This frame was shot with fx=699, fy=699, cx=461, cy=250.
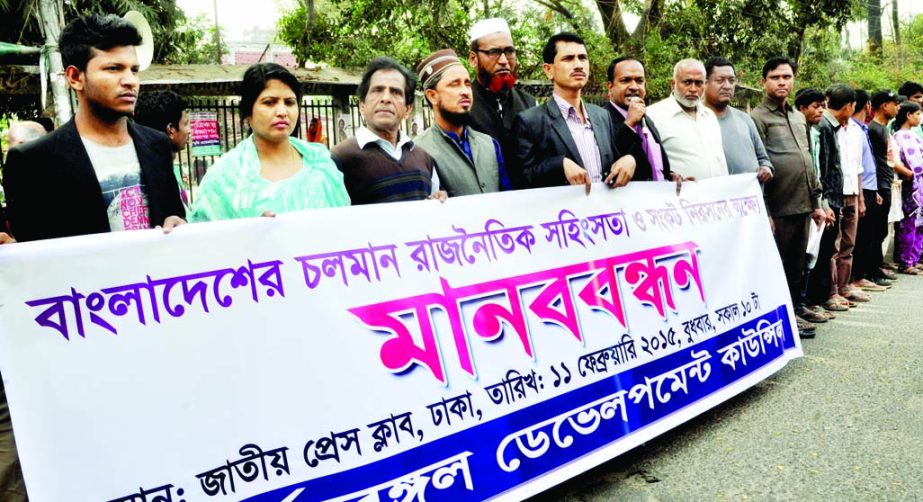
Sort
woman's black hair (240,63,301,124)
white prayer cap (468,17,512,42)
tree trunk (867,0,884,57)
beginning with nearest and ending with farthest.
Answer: woman's black hair (240,63,301,124)
white prayer cap (468,17,512,42)
tree trunk (867,0,884,57)

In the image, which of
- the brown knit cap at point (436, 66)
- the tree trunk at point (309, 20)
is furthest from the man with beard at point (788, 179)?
the tree trunk at point (309, 20)

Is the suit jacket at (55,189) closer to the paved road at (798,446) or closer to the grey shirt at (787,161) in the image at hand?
the paved road at (798,446)

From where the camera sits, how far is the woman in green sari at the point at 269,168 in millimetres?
2453

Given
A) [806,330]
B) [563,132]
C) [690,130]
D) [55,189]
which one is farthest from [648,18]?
[55,189]

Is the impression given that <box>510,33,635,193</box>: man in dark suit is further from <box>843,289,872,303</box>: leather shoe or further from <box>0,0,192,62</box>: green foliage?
<box>0,0,192,62</box>: green foliage

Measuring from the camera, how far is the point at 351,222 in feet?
7.88

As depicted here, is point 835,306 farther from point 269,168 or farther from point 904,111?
point 269,168

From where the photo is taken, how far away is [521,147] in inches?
137

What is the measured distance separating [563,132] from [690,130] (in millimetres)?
1252

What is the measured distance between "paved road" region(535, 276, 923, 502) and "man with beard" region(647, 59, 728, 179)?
132cm

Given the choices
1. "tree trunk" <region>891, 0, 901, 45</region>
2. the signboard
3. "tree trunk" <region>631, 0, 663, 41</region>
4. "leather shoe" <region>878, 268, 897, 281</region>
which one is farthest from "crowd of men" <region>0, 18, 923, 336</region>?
"tree trunk" <region>891, 0, 901, 45</region>

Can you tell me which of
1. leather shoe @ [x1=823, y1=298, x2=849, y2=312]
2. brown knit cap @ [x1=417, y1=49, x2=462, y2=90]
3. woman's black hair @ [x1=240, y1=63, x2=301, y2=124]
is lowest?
leather shoe @ [x1=823, y1=298, x2=849, y2=312]

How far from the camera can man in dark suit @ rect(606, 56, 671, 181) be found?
366 cm

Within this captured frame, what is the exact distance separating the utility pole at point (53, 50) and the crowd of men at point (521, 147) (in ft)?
14.2
